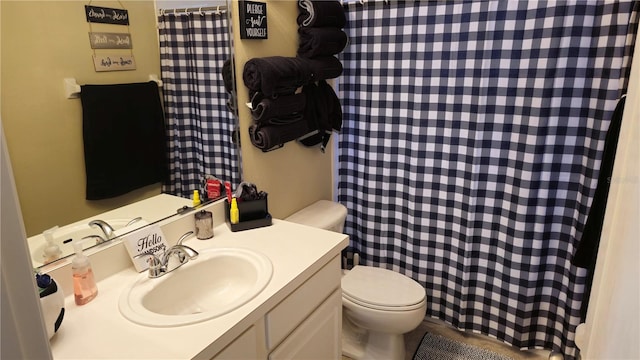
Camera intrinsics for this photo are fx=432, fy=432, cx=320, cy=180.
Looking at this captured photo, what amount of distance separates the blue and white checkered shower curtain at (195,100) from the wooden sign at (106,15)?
0.43ft

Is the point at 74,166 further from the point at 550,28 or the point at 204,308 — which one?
the point at 550,28

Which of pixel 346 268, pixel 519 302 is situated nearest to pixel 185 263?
pixel 346 268

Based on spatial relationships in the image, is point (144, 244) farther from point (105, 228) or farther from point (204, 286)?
point (204, 286)

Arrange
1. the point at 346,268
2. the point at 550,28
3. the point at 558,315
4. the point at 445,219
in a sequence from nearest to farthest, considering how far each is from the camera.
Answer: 1. the point at 550,28
2. the point at 558,315
3. the point at 445,219
4. the point at 346,268

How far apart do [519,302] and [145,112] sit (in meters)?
1.88

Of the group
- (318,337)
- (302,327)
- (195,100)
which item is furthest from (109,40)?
(318,337)

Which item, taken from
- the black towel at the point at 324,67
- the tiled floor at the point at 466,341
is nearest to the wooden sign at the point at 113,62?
the black towel at the point at 324,67

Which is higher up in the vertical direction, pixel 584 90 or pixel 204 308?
pixel 584 90

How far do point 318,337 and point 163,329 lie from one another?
2.12 ft

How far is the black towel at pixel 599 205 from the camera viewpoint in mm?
1676

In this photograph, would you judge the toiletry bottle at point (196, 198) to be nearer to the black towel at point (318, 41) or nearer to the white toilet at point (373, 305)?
the white toilet at point (373, 305)

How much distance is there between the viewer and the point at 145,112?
1452mm

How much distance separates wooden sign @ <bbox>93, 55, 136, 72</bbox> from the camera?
1.29 metres

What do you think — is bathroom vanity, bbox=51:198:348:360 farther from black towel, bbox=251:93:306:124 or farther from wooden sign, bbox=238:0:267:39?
wooden sign, bbox=238:0:267:39
